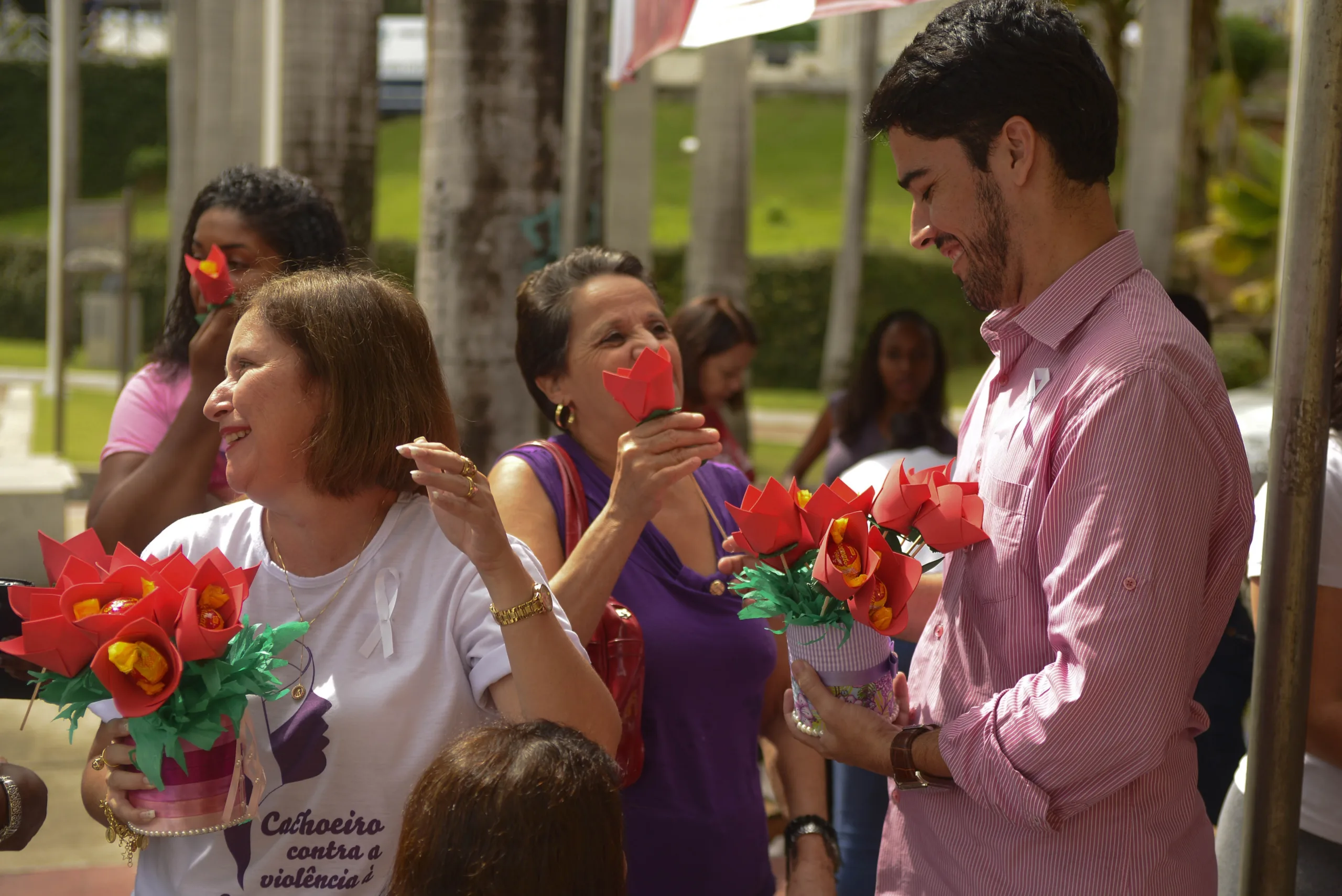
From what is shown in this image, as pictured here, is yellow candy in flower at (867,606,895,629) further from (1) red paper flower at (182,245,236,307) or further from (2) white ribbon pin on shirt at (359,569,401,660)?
(1) red paper flower at (182,245,236,307)

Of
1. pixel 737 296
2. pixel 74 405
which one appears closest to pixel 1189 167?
pixel 737 296

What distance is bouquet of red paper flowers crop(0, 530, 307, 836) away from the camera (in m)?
2.03

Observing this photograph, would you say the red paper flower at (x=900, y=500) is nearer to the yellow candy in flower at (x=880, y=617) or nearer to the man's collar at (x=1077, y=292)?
the yellow candy in flower at (x=880, y=617)

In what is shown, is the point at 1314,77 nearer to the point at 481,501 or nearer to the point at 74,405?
the point at 481,501

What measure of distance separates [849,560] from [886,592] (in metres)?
0.08

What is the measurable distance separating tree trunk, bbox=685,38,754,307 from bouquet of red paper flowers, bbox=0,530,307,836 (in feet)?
42.7

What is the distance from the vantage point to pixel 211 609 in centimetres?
212

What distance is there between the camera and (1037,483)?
211 cm

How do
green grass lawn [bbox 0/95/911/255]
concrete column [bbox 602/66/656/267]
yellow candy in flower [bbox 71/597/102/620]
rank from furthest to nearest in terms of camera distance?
green grass lawn [bbox 0/95/911/255]
concrete column [bbox 602/66/656/267]
yellow candy in flower [bbox 71/597/102/620]

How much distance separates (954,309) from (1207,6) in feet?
41.6

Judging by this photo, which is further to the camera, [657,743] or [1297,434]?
[657,743]

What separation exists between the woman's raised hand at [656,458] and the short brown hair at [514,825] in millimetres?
853

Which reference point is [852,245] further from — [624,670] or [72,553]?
[72,553]

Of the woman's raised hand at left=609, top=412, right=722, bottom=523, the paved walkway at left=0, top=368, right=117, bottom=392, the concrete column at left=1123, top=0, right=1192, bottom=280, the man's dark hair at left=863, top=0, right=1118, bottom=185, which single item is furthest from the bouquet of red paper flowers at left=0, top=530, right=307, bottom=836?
the paved walkway at left=0, top=368, right=117, bottom=392
